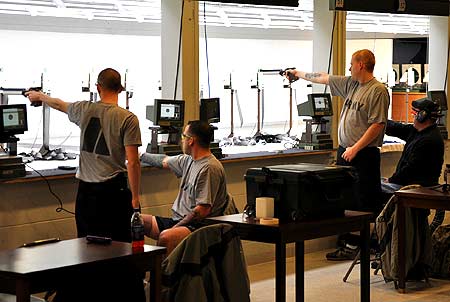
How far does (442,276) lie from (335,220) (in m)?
2.04

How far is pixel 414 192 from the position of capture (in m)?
5.96

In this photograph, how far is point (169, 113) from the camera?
6.38 metres

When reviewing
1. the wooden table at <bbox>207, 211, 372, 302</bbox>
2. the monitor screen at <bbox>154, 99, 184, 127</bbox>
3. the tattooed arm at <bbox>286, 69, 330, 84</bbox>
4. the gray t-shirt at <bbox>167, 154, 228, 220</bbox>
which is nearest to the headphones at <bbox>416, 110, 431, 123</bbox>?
the tattooed arm at <bbox>286, 69, 330, 84</bbox>

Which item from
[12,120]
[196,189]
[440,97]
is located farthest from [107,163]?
[440,97]

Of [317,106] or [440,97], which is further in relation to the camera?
[440,97]

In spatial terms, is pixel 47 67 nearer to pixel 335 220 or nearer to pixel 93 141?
pixel 93 141

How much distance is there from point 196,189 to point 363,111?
1748 millimetres

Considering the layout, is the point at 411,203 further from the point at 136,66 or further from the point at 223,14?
the point at 136,66

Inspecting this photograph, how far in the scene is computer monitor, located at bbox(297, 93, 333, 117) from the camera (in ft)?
24.0

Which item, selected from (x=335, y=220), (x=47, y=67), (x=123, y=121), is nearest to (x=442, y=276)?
(x=335, y=220)

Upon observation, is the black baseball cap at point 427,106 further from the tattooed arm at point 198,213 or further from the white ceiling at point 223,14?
the tattooed arm at point 198,213

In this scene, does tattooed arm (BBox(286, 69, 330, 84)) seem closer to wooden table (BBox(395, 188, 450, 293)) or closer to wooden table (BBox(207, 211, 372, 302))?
wooden table (BBox(395, 188, 450, 293))

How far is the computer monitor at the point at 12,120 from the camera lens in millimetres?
5574

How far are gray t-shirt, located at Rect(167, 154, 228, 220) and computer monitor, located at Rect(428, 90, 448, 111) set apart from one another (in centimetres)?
355
